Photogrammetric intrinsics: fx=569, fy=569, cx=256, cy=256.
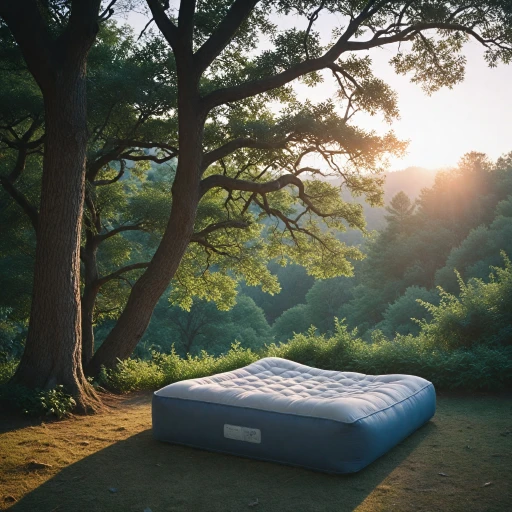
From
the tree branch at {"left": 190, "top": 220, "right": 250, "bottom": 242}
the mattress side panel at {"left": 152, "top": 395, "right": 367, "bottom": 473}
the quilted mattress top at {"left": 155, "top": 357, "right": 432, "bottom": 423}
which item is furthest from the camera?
the tree branch at {"left": 190, "top": 220, "right": 250, "bottom": 242}

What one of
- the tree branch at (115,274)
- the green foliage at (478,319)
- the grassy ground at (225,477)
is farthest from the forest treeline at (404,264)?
the grassy ground at (225,477)

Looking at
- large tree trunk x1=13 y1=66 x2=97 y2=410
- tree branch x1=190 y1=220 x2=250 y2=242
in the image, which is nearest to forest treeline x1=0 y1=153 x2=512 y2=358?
tree branch x1=190 y1=220 x2=250 y2=242

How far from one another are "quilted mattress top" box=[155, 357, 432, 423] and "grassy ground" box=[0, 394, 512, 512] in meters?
0.45

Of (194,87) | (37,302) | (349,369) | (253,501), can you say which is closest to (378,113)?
(194,87)

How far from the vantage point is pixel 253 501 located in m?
3.80

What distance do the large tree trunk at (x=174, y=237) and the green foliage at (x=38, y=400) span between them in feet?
7.32

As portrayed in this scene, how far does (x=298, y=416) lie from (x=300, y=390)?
0.88 m

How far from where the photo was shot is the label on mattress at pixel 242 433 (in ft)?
14.9

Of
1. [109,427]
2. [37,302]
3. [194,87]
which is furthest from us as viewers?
[194,87]

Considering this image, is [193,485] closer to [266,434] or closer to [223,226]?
[266,434]

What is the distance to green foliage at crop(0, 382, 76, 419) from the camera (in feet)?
19.6

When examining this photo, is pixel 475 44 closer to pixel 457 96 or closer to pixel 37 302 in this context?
pixel 457 96

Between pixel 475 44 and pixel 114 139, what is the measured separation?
6.62 m

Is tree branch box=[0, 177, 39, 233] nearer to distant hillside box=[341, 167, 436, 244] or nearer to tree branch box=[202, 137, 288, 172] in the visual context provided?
tree branch box=[202, 137, 288, 172]
